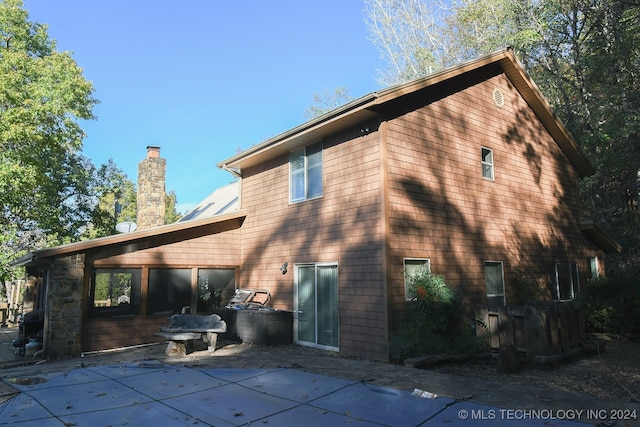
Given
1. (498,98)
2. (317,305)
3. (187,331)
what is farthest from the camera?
(498,98)

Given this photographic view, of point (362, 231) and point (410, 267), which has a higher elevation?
point (362, 231)

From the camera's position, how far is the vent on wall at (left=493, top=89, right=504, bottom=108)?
→ 11.7 m

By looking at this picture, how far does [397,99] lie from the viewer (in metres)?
8.74

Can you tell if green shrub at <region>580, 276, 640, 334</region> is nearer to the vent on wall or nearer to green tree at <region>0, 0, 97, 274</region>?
the vent on wall

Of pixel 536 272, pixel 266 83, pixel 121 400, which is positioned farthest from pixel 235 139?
pixel 121 400

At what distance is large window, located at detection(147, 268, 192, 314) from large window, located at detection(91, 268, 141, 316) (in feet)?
1.10

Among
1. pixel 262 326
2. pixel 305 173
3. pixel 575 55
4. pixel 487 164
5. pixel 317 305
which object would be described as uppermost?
pixel 575 55

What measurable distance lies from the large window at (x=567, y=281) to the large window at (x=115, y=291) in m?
11.5

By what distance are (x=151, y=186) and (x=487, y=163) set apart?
10728 millimetres

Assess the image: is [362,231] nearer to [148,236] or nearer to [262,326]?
[262,326]

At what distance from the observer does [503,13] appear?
20141 mm

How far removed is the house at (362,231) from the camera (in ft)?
28.0

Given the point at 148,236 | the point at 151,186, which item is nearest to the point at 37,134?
the point at 151,186

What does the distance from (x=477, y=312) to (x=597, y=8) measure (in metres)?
16.1
